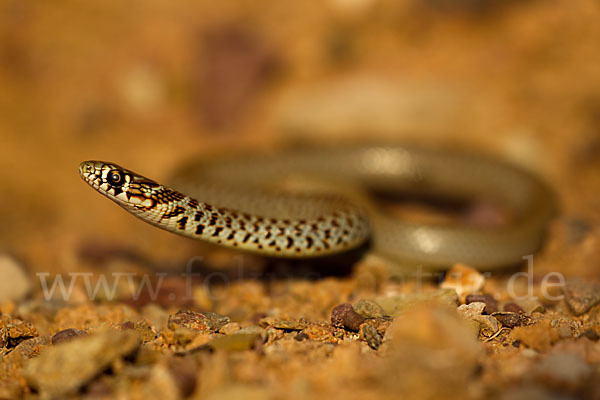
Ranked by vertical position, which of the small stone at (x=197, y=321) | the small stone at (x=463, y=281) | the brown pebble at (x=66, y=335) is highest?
the small stone at (x=463, y=281)

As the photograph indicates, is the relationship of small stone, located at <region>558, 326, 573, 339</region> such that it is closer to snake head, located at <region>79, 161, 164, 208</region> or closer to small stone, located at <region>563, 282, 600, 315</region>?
small stone, located at <region>563, 282, 600, 315</region>

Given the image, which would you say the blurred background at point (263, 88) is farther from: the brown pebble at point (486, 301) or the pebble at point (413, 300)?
the pebble at point (413, 300)

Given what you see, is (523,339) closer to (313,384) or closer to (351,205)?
(313,384)

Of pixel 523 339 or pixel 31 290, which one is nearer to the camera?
pixel 523 339

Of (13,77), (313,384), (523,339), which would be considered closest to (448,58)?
(523,339)

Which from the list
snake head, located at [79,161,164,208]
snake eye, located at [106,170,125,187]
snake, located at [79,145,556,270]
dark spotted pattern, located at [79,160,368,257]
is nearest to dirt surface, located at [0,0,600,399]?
snake, located at [79,145,556,270]

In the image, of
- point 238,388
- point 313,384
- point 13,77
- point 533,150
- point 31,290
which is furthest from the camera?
point 13,77

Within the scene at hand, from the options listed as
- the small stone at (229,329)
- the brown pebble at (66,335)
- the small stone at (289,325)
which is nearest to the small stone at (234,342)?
the small stone at (229,329)
